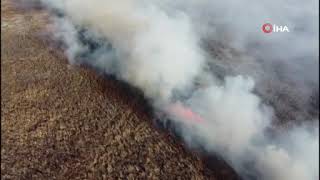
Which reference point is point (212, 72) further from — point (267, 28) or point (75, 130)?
point (267, 28)

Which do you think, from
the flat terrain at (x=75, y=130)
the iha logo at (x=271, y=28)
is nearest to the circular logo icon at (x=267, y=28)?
the iha logo at (x=271, y=28)

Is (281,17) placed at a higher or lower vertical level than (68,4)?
higher

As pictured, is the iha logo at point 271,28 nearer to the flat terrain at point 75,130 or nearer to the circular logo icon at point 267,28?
the circular logo icon at point 267,28

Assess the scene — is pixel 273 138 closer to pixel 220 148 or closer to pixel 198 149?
pixel 220 148

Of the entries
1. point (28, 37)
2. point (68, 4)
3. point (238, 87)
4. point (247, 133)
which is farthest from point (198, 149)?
point (68, 4)

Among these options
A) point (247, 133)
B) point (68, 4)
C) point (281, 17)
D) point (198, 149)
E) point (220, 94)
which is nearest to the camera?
point (198, 149)

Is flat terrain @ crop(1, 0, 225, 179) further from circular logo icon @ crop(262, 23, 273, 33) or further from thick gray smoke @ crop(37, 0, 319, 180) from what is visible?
circular logo icon @ crop(262, 23, 273, 33)

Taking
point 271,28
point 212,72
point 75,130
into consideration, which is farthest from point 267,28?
point 75,130
